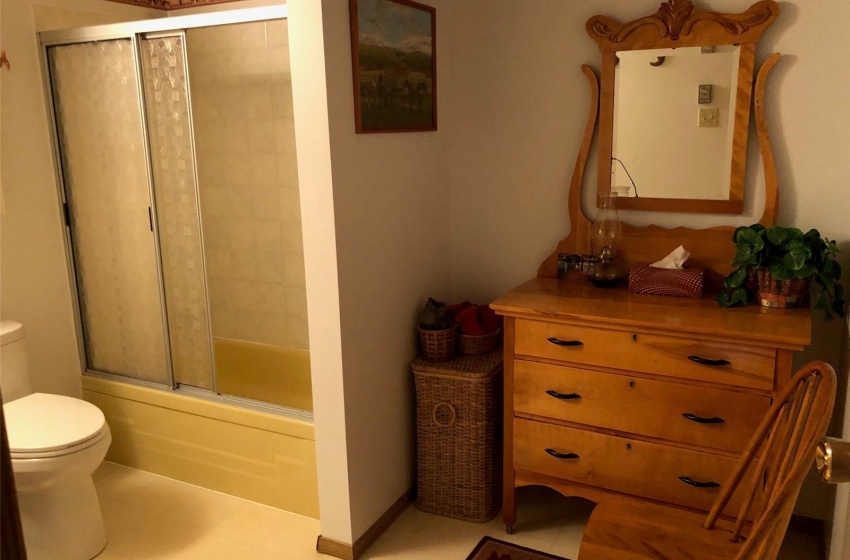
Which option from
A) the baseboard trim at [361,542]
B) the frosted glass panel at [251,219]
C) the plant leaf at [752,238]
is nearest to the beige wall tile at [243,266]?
the frosted glass panel at [251,219]

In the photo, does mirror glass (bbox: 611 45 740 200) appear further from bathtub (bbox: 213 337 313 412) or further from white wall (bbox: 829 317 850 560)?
bathtub (bbox: 213 337 313 412)

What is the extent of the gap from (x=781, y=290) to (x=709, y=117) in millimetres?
627

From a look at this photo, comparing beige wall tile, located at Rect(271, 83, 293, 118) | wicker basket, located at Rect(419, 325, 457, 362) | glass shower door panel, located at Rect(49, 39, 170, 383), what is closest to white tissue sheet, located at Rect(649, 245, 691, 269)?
wicker basket, located at Rect(419, 325, 457, 362)

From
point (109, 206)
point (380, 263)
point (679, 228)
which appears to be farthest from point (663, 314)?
point (109, 206)

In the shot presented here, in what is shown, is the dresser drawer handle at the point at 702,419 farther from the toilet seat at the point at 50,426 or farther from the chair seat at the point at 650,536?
Answer: the toilet seat at the point at 50,426

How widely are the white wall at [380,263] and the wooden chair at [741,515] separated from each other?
88cm

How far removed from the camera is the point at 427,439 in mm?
2541

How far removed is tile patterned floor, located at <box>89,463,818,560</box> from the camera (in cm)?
237

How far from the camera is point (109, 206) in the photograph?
290cm

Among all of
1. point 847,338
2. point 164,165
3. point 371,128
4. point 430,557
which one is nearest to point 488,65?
point 371,128

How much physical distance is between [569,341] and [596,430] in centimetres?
30

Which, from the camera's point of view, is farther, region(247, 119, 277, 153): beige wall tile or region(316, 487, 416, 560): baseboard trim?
region(247, 119, 277, 153): beige wall tile

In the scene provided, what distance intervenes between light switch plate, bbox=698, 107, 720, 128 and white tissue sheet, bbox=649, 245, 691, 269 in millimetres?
421

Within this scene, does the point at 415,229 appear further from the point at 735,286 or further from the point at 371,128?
the point at 735,286
